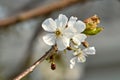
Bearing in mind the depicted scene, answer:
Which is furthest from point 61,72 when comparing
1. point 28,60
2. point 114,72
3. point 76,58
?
point 114,72

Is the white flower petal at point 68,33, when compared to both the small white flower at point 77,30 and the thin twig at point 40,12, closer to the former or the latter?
the small white flower at point 77,30

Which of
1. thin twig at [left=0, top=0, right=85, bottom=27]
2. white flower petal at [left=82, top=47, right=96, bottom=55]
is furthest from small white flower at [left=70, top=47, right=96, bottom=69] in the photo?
thin twig at [left=0, top=0, right=85, bottom=27]

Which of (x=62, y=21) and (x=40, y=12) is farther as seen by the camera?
(x=40, y=12)

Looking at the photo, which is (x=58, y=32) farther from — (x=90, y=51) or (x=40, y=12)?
(x=40, y=12)

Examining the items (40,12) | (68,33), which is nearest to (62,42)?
(68,33)

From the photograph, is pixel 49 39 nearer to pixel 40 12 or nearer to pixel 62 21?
pixel 62 21

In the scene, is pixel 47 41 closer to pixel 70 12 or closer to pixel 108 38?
pixel 70 12
